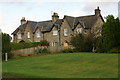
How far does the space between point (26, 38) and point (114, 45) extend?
3400 centimetres

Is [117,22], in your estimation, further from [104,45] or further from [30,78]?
[30,78]

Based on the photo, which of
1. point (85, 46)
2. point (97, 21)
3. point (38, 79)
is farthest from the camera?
point (97, 21)

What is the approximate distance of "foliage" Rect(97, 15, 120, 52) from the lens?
4278cm

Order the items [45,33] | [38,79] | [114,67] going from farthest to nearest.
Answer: [45,33], [114,67], [38,79]

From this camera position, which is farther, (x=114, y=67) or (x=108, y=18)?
(x=108, y=18)

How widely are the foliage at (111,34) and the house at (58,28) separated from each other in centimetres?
1109

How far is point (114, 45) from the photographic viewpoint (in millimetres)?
42719

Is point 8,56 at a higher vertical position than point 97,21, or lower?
lower

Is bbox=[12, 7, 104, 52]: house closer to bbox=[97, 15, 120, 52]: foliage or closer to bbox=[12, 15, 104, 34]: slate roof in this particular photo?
bbox=[12, 15, 104, 34]: slate roof

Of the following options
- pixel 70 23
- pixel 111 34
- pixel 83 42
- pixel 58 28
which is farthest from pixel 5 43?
pixel 58 28

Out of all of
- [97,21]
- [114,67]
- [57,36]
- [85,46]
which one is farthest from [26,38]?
[114,67]

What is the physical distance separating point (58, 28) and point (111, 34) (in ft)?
78.2

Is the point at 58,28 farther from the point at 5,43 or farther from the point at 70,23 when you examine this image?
the point at 5,43

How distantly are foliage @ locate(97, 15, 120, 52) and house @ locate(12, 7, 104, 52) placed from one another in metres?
11.1
